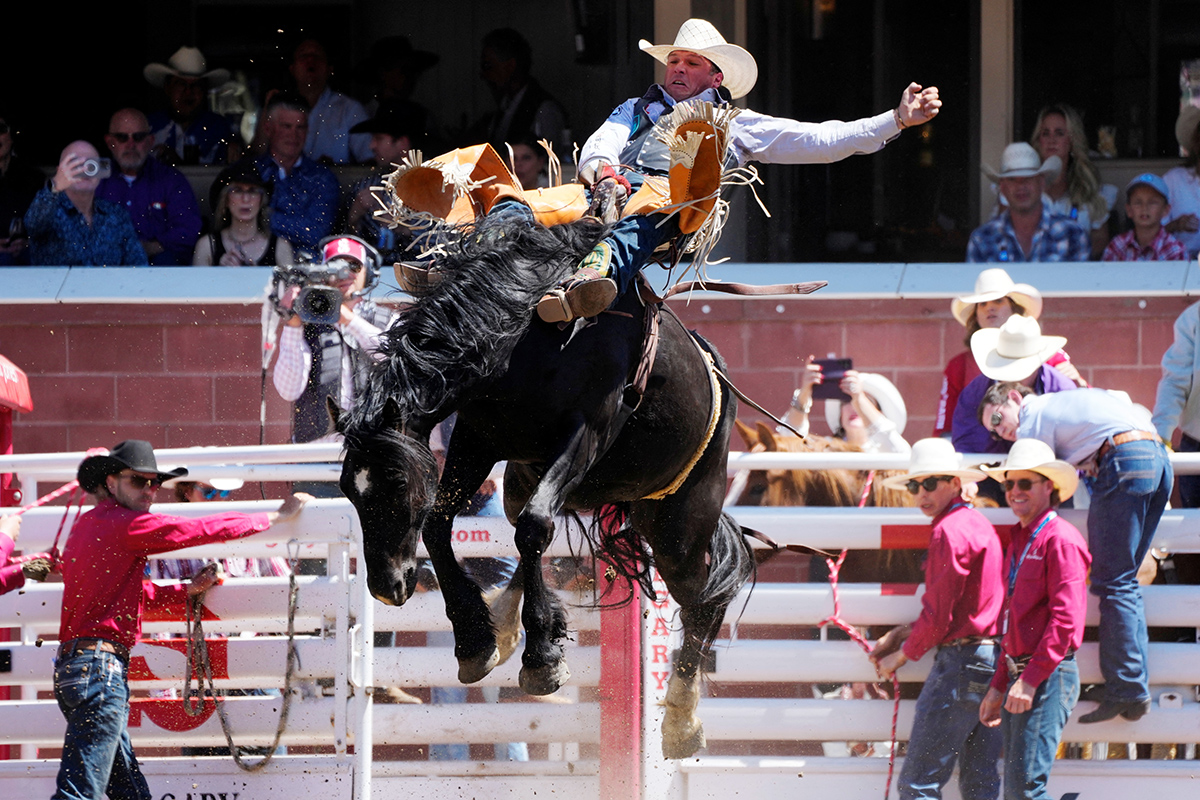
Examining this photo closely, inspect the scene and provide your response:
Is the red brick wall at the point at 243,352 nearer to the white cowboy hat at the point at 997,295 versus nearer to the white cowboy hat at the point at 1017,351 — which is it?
the white cowboy hat at the point at 997,295

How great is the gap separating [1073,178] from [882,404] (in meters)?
2.18

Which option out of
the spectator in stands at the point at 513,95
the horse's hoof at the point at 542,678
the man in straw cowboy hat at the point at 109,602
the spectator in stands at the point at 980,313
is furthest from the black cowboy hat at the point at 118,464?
the spectator in stands at the point at 513,95

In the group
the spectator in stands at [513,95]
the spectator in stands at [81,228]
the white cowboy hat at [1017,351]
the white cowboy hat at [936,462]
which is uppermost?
the spectator in stands at [513,95]

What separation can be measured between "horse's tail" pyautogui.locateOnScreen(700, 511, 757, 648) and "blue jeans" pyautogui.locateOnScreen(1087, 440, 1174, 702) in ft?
4.55

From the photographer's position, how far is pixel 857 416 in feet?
22.1

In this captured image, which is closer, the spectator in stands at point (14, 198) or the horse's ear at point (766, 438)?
the horse's ear at point (766, 438)

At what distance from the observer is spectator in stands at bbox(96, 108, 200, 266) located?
27.1ft

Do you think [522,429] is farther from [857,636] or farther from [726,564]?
[857,636]

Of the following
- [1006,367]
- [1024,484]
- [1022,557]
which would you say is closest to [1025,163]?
[1006,367]

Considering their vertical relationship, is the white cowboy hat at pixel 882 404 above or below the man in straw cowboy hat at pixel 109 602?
above

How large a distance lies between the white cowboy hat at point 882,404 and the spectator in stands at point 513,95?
2.60m

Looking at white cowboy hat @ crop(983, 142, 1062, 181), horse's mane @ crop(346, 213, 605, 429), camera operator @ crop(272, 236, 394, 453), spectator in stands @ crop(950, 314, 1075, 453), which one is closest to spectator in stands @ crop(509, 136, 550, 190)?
camera operator @ crop(272, 236, 394, 453)

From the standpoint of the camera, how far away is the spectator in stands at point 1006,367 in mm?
6133

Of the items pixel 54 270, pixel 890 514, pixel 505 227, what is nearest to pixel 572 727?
pixel 890 514
